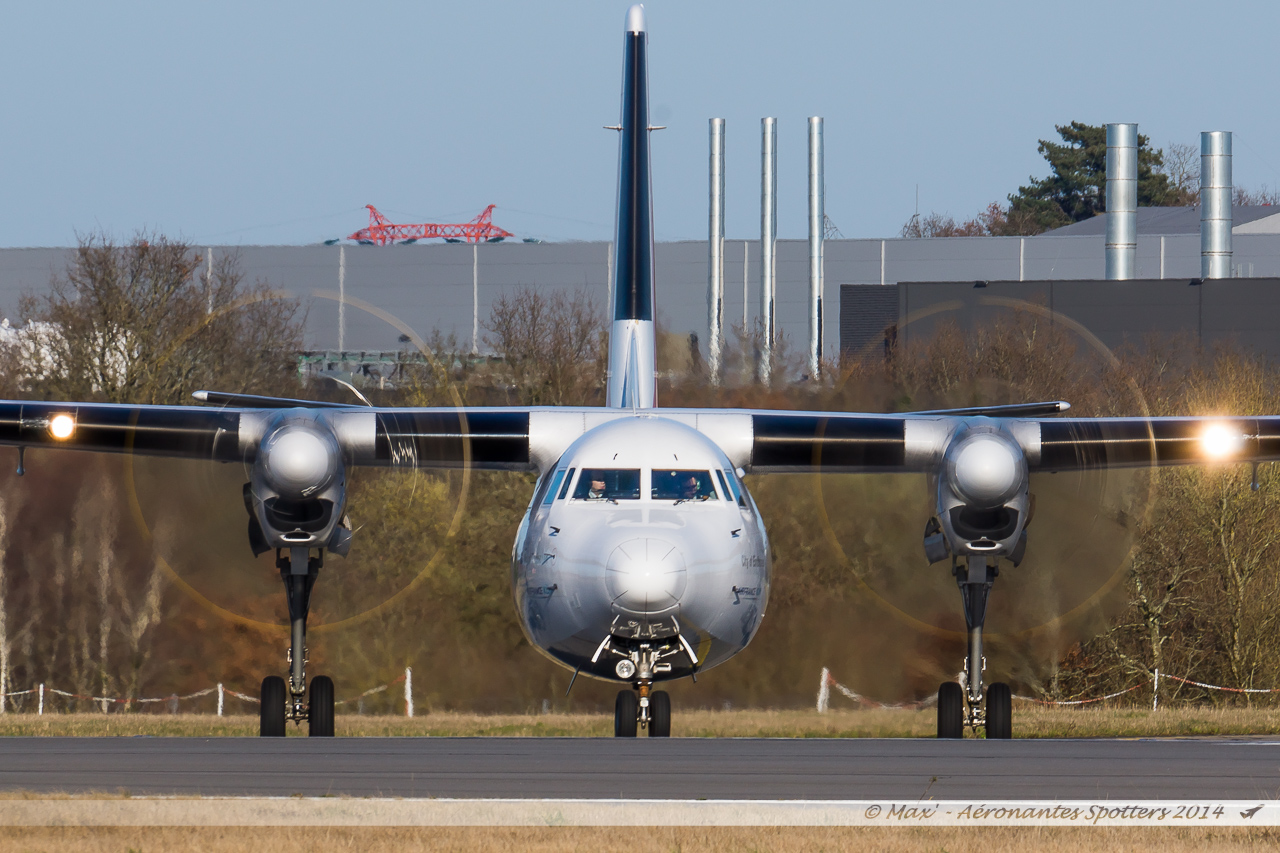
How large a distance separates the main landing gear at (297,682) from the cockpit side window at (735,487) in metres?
5.73

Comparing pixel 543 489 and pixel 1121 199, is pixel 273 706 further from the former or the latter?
pixel 1121 199

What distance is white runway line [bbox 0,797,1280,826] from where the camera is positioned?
9.79 m

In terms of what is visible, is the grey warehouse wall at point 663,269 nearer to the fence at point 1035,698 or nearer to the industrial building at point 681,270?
the industrial building at point 681,270

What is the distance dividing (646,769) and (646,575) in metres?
2.89

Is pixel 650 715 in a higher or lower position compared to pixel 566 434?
lower

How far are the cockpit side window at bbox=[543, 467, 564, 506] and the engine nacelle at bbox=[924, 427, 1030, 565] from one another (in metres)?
4.51

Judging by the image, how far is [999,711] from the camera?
20812 millimetres

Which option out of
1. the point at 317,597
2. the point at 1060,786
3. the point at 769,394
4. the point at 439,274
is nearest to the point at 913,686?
the point at 769,394

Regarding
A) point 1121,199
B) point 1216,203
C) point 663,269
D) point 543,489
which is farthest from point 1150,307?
point 543,489

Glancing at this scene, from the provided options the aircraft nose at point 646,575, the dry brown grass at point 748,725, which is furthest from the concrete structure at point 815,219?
the aircraft nose at point 646,575

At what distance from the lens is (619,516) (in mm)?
16062

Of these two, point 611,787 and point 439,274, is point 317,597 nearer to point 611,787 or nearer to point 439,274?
point 611,787

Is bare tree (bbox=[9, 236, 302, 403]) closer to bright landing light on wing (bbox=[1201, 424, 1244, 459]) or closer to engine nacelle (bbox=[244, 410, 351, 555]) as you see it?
engine nacelle (bbox=[244, 410, 351, 555])

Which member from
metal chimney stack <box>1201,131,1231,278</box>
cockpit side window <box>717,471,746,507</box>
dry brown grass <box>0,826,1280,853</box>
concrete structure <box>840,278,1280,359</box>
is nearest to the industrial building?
metal chimney stack <box>1201,131,1231,278</box>
